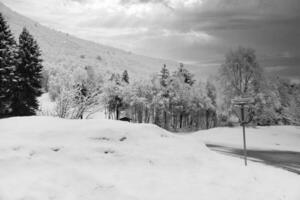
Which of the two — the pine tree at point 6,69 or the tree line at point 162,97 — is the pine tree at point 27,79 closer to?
the pine tree at point 6,69

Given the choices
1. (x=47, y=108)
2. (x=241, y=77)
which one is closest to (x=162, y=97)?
(x=241, y=77)

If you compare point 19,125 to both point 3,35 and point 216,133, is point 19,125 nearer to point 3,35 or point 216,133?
point 3,35

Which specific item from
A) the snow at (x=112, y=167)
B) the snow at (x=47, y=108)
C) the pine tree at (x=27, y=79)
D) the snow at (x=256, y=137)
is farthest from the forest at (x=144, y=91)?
the snow at (x=112, y=167)

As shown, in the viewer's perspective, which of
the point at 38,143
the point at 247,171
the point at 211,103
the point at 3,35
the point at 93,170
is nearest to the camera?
the point at 93,170

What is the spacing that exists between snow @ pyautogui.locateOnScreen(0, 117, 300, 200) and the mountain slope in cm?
10575

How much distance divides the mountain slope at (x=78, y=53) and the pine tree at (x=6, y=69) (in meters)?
86.1

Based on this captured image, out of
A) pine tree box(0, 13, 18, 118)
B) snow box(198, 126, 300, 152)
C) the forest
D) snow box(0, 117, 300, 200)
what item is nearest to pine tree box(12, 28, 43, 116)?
the forest

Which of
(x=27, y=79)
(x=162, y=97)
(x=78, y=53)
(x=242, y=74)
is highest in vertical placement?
(x=78, y=53)

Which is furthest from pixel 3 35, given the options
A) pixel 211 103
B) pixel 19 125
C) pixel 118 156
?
pixel 211 103

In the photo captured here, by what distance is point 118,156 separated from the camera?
6910 millimetres

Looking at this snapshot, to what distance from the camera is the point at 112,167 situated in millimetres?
6531

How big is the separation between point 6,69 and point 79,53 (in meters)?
117

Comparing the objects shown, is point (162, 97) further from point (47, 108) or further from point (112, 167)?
point (112, 167)

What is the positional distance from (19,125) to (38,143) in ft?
4.53
